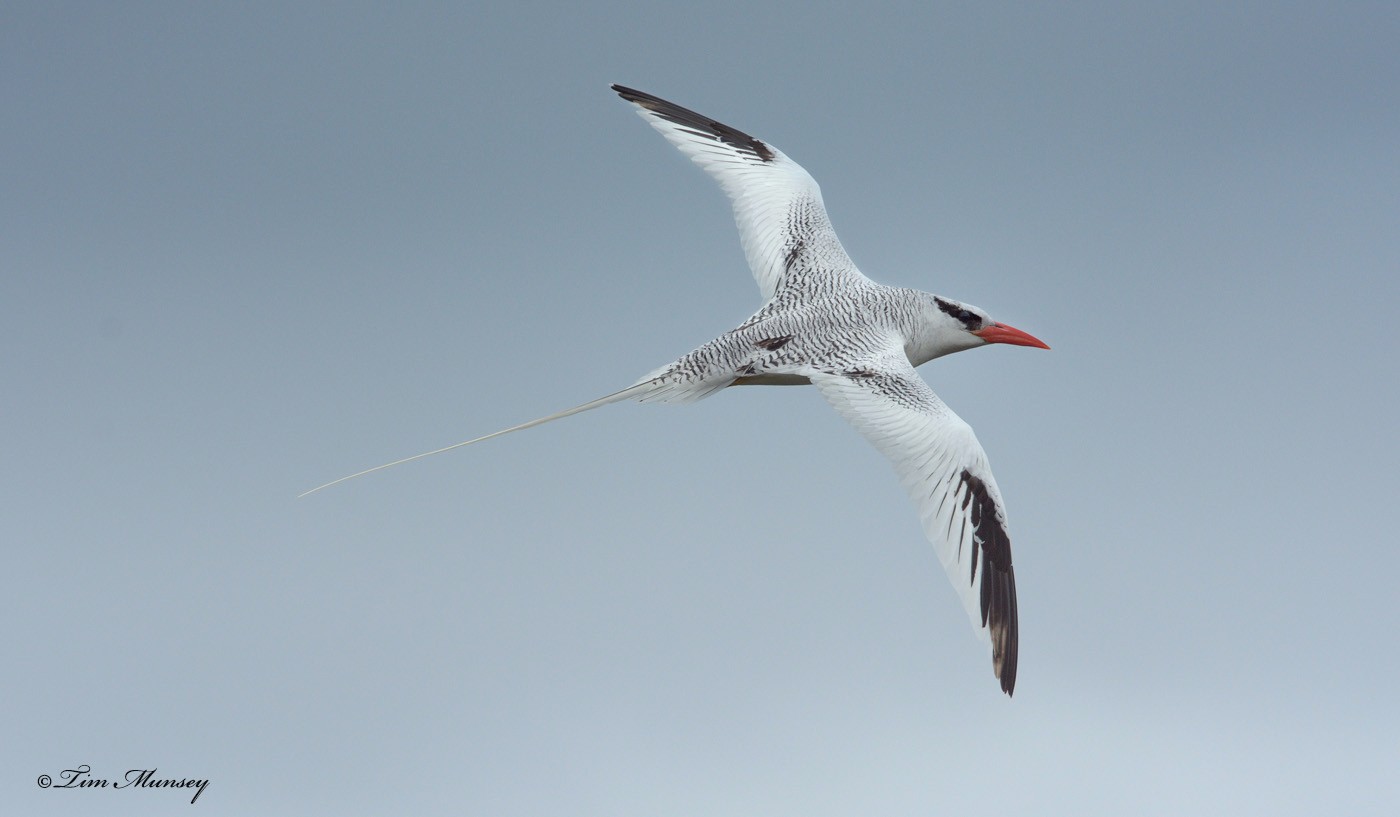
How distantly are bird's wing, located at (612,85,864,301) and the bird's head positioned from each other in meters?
0.49

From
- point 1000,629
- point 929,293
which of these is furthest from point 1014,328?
point 1000,629

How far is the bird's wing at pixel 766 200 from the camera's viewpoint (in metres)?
6.23

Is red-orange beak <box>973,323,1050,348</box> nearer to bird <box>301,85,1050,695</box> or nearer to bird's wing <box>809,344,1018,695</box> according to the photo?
bird <box>301,85,1050,695</box>

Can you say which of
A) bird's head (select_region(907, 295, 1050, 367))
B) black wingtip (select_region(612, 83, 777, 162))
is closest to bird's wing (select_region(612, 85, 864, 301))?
black wingtip (select_region(612, 83, 777, 162))

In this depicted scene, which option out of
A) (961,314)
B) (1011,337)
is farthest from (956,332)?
(1011,337)

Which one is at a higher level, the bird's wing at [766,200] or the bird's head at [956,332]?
the bird's wing at [766,200]

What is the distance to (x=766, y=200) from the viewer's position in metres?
6.75

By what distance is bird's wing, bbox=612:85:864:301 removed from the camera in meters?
6.23

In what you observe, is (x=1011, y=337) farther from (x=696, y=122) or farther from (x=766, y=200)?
(x=696, y=122)

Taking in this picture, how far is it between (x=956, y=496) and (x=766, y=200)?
106 inches

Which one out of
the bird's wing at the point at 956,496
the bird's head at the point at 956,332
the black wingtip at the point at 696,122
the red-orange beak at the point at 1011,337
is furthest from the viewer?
the black wingtip at the point at 696,122

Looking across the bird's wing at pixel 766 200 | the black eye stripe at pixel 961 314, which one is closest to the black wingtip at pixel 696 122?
the bird's wing at pixel 766 200

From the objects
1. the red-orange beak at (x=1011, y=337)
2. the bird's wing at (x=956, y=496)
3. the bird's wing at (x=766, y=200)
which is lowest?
the bird's wing at (x=956, y=496)

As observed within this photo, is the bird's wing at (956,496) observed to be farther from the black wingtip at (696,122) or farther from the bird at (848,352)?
the black wingtip at (696,122)
